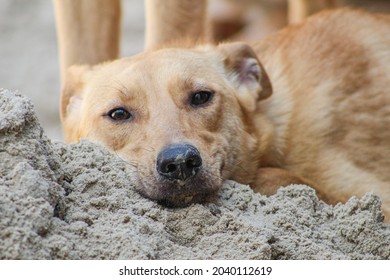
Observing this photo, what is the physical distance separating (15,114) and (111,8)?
2818 millimetres

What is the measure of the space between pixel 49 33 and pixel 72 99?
17.9 feet

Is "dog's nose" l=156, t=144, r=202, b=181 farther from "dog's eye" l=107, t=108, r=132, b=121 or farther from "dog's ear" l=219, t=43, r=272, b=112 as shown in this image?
"dog's ear" l=219, t=43, r=272, b=112

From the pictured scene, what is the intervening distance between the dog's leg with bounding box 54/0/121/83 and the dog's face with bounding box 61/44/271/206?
0.91 m

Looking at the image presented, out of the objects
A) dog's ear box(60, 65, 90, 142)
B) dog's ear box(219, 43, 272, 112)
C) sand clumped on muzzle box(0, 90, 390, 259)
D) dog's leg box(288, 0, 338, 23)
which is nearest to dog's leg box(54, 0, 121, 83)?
→ dog's ear box(60, 65, 90, 142)

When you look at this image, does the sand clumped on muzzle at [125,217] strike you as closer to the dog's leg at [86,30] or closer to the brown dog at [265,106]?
the brown dog at [265,106]

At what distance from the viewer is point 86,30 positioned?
6422mm

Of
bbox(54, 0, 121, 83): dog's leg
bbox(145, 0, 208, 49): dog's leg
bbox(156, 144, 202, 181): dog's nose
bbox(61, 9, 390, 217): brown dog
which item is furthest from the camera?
bbox(54, 0, 121, 83): dog's leg

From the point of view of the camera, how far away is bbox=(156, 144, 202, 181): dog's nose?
4.07 metres

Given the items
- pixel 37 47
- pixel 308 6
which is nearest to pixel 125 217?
pixel 308 6

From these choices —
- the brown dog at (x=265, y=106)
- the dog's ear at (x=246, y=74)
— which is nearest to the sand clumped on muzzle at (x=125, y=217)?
the brown dog at (x=265, y=106)

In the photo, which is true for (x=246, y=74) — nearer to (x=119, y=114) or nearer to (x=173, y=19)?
(x=119, y=114)

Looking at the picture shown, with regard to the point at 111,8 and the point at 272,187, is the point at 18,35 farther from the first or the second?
the point at 272,187
